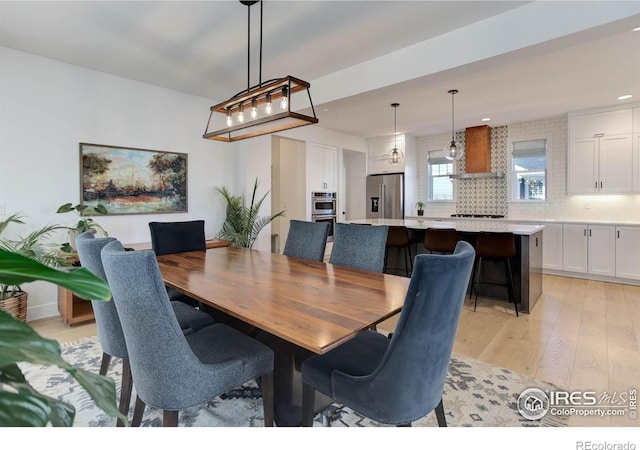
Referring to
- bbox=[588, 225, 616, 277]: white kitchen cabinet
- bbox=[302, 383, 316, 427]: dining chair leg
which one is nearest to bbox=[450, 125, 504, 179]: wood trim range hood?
bbox=[588, 225, 616, 277]: white kitchen cabinet

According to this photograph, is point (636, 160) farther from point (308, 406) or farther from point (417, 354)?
point (308, 406)

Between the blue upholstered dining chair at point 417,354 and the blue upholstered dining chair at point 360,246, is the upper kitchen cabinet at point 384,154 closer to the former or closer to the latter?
the blue upholstered dining chair at point 360,246

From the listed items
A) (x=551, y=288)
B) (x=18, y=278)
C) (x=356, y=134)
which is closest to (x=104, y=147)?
(x=18, y=278)

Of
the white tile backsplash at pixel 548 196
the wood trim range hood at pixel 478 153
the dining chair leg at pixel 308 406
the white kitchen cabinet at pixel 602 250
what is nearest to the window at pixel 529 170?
the white tile backsplash at pixel 548 196

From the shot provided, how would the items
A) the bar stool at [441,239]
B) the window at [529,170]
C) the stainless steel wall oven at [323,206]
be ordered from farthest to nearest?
the stainless steel wall oven at [323,206] → the window at [529,170] → the bar stool at [441,239]

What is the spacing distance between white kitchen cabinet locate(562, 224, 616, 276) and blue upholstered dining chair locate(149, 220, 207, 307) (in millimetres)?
5153

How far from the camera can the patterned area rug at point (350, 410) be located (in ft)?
5.70

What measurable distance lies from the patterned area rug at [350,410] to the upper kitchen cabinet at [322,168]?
14.0 feet

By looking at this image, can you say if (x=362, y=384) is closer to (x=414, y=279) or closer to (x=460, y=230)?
(x=414, y=279)

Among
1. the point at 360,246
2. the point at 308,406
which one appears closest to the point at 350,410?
the point at 308,406

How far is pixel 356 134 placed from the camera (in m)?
6.75

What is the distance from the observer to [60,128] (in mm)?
3346
